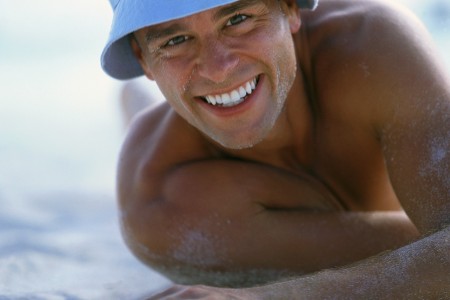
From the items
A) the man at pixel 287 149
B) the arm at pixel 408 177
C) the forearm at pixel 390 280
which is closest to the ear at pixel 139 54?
the man at pixel 287 149

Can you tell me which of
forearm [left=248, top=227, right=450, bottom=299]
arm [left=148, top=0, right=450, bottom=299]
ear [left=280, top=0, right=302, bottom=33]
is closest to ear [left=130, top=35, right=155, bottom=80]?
ear [left=280, top=0, right=302, bottom=33]

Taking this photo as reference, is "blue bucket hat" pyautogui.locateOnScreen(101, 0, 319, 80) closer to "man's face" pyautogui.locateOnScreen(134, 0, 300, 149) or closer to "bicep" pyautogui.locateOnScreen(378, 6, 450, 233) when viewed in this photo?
"man's face" pyautogui.locateOnScreen(134, 0, 300, 149)

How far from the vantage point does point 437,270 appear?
170cm

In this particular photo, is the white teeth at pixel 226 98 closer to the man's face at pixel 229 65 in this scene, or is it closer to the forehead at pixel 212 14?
the man's face at pixel 229 65

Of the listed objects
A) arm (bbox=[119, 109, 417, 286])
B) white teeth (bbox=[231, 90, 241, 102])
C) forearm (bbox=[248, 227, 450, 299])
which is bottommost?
forearm (bbox=[248, 227, 450, 299])

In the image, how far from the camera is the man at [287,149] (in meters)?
1.88

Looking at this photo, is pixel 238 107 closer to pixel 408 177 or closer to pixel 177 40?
pixel 177 40

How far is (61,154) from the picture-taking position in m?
4.28

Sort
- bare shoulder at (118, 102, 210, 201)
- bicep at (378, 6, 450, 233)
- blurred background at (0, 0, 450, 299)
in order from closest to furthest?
bicep at (378, 6, 450, 233)
bare shoulder at (118, 102, 210, 201)
blurred background at (0, 0, 450, 299)

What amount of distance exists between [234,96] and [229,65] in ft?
0.32

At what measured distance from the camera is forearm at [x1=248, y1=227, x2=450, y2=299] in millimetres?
1693

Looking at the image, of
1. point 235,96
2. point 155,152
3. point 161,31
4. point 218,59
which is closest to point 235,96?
point 235,96

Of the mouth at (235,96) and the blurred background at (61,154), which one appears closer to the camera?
the mouth at (235,96)

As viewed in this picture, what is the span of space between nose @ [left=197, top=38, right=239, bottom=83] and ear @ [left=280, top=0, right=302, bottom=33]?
0.22 metres
